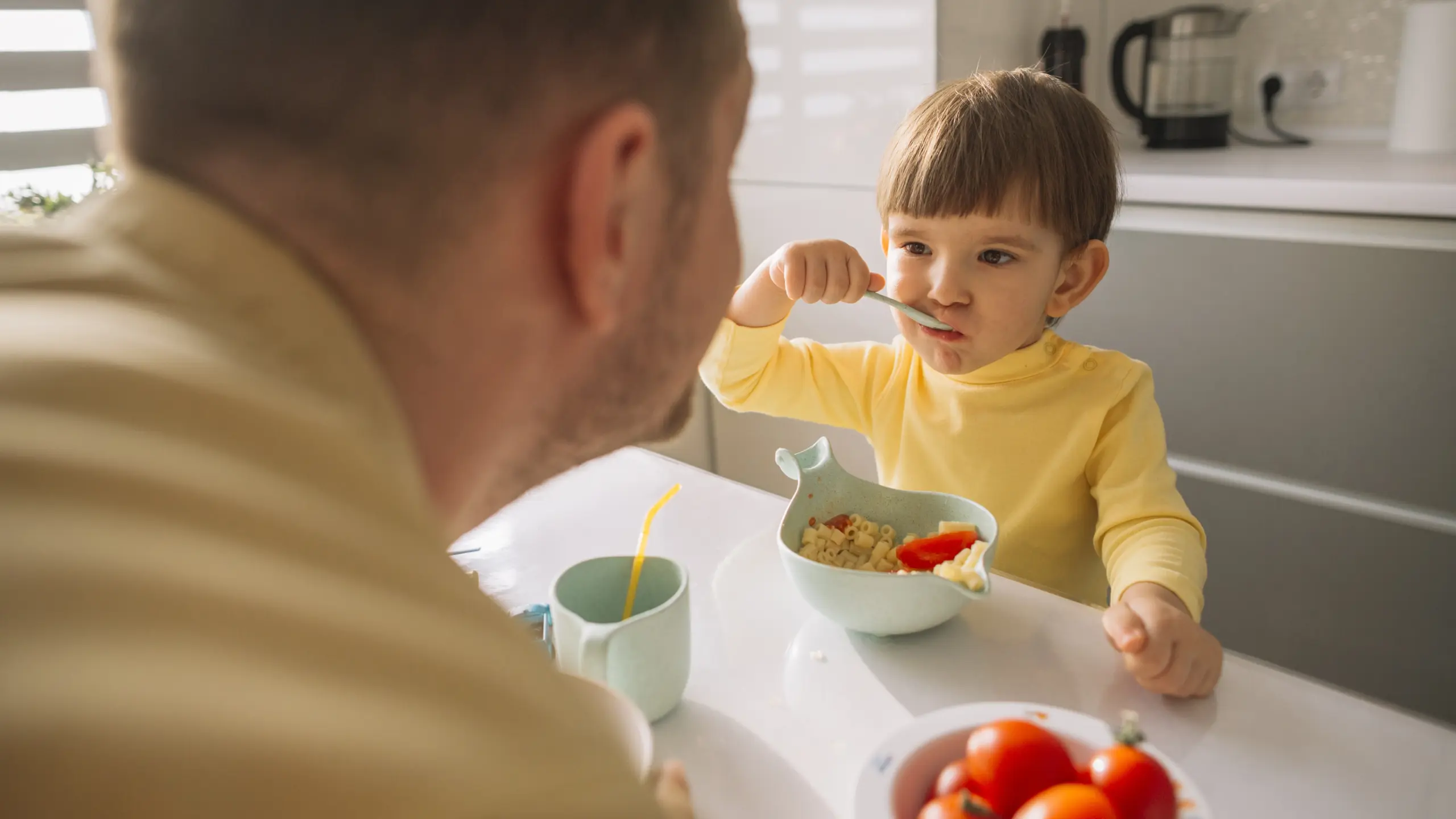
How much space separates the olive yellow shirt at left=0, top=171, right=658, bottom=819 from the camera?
19 cm

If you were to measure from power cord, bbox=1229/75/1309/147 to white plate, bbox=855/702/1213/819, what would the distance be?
5.94ft

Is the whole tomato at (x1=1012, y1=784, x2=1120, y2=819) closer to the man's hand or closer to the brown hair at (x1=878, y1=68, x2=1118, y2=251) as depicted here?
the man's hand

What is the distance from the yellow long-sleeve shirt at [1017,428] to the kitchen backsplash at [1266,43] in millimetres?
878

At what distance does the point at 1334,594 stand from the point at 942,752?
139 cm

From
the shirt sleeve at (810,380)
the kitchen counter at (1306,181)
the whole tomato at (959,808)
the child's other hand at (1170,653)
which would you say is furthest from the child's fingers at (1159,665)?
the kitchen counter at (1306,181)

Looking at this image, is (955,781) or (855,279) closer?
(955,781)

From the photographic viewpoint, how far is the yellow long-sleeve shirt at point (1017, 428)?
1.04 meters

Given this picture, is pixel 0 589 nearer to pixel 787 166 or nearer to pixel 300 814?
pixel 300 814

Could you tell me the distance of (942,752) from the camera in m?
0.61

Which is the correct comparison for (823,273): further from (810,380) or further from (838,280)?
(810,380)

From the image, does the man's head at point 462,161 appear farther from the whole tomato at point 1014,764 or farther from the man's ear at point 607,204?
the whole tomato at point 1014,764

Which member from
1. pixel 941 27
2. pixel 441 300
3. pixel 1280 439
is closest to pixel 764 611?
pixel 441 300

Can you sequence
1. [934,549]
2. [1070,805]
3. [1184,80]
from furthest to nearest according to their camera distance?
[1184,80] → [934,549] → [1070,805]

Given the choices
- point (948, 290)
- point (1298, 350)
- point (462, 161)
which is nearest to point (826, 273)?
point (948, 290)
